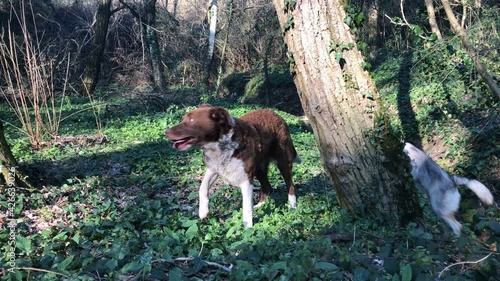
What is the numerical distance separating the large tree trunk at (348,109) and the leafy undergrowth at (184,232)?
334 millimetres

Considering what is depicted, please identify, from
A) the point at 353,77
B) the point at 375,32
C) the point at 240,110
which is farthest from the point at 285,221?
the point at 375,32

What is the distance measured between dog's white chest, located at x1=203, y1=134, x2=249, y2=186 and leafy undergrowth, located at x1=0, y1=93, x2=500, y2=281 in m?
0.53

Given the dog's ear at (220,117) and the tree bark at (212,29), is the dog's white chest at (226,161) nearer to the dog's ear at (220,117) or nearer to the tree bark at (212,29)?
the dog's ear at (220,117)

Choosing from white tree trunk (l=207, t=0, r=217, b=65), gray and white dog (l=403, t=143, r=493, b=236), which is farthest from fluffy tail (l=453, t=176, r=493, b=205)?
white tree trunk (l=207, t=0, r=217, b=65)

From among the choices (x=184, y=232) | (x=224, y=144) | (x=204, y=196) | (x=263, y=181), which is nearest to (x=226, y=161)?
(x=224, y=144)

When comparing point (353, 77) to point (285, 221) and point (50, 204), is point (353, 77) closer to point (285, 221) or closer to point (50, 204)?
point (285, 221)

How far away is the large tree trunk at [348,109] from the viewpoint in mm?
5633

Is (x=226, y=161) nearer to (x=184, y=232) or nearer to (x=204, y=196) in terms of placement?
(x=204, y=196)

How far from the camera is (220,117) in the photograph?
575cm

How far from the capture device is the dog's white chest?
5.80m

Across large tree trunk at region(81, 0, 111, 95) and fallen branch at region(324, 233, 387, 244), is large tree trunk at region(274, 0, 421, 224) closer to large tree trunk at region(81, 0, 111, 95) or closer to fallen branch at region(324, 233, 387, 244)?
fallen branch at region(324, 233, 387, 244)

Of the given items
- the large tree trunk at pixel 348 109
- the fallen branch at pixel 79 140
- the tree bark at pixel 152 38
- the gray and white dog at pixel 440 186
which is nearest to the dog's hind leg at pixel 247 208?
the large tree trunk at pixel 348 109

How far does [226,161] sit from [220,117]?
515 millimetres

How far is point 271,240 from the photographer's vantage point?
15.9 feet
